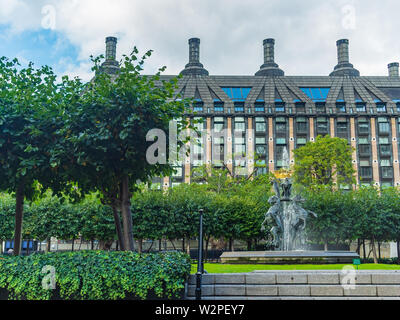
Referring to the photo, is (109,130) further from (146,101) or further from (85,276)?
(85,276)

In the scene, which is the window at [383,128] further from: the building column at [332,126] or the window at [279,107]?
the window at [279,107]

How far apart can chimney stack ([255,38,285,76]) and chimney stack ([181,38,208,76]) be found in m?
11.6

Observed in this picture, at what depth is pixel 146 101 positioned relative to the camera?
1495cm

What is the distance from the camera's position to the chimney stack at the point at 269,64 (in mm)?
85188

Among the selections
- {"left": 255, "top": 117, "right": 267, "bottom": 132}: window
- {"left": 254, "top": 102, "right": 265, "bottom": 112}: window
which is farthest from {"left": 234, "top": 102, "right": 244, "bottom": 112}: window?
{"left": 255, "top": 117, "right": 267, "bottom": 132}: window

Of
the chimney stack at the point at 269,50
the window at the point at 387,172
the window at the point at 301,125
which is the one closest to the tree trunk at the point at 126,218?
the window at the point at 301,125

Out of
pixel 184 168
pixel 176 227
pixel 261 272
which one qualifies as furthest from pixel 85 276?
pixel 184 168

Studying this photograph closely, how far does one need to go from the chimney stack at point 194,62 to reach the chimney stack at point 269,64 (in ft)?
38.0

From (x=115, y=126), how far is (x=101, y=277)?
17.7ft

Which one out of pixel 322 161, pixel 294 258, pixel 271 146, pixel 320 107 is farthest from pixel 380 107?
pixel 294 258

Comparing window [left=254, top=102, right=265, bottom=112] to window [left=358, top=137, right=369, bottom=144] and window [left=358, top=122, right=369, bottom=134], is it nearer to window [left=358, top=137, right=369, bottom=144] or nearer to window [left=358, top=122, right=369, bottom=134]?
window [left=358, top=122, right=369, bottom=134]

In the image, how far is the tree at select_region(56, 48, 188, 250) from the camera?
1471cm

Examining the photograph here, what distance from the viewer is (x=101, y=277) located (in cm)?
1196

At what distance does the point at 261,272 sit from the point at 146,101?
6849 millimetres
